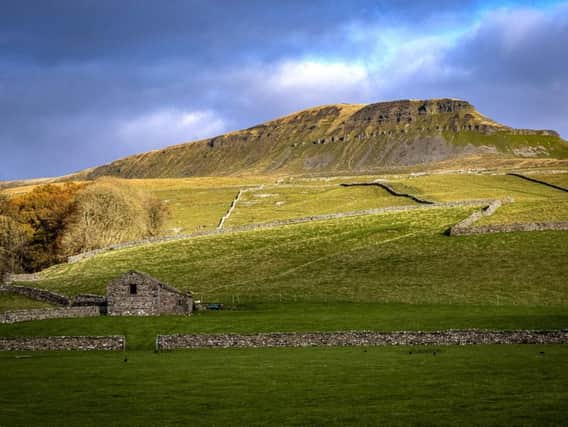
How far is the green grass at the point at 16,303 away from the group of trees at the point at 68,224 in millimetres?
37503

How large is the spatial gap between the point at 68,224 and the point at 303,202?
4886 cm

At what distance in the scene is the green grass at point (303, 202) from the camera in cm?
13925

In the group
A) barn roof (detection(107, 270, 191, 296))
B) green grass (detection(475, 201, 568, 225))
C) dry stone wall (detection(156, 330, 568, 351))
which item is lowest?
dry stone wall (detection(156, 330, 568, 351))

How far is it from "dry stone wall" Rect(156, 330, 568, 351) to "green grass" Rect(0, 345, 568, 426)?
179 centimetres

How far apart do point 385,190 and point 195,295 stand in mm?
88779

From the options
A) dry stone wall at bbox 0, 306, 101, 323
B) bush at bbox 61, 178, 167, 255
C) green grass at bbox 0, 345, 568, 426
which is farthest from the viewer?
bush at bbox 61, 178, 167, 255

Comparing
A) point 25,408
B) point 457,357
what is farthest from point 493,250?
point 25,408

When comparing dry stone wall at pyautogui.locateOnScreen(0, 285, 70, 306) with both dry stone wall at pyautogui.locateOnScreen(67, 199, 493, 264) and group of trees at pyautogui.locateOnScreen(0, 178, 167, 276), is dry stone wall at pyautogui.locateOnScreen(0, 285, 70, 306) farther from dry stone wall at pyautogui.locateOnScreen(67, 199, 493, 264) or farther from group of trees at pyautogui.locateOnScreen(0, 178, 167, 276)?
group of trees at pyautogui.locateOnScreen(0, 178, 167, 276)

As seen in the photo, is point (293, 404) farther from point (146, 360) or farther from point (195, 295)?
point (195, 295)

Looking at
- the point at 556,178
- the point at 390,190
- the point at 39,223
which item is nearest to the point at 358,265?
the point at 39,223

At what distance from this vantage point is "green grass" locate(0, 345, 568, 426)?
2606 cm

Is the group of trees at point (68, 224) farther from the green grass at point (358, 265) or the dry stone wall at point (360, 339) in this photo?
the dry stone wall at point (360, 339)

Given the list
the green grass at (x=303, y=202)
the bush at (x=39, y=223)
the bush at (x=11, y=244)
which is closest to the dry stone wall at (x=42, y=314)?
the bush at (x=11, y=244)

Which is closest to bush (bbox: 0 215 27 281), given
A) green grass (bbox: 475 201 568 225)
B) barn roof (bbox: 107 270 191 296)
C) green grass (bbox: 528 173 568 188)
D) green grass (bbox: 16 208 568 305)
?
green grass (bbox: 16 208 568 305)
